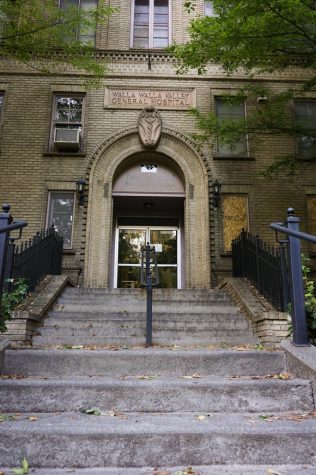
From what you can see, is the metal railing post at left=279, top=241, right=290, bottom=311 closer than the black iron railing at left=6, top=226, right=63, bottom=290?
Yes

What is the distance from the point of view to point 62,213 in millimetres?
10938

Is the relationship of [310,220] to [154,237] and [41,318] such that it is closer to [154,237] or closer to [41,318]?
[154,237]

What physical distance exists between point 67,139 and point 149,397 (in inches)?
370

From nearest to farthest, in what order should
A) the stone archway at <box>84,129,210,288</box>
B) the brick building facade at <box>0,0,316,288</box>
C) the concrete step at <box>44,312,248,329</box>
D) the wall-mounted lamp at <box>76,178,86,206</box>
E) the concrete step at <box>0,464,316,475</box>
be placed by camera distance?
the concrete step at <box>0,464,316,475</box> < the concrete step at <box>44,312,248,329</box> < the stone archway at <box>84,129,210,288</box> < the wall-mounted lamp at <box>76,178,86,206</box> < the brick building facade at <box>0,0,316,288</box>

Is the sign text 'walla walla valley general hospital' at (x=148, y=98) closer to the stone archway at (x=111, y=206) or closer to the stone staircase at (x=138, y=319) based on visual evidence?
the stone archway at (x=111, y=206)

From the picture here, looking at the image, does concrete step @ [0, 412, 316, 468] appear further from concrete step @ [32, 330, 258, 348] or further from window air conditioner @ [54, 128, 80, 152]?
window air conditioner @ [54, 128, 80, 152]

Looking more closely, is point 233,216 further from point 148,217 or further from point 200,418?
point 200,418

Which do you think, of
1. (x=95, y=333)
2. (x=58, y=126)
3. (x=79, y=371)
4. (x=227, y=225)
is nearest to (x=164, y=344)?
(x=95, y=333)

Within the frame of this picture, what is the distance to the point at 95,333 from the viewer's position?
544 cm

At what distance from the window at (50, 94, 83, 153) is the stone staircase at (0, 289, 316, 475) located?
829cm

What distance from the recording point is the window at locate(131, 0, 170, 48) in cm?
1260

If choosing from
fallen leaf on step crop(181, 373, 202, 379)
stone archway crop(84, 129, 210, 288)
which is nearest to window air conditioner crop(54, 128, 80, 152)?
stone archway crop(84, 129, 210, 288)

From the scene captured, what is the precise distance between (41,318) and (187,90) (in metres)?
8.68

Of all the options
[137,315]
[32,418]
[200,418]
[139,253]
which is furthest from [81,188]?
[200,418]
